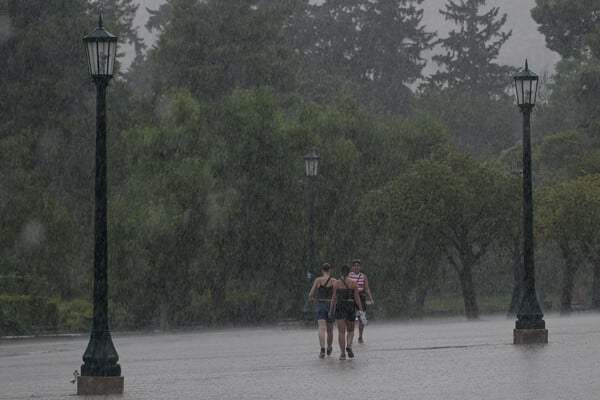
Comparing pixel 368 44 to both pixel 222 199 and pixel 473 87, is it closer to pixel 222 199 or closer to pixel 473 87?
pixel 473 87

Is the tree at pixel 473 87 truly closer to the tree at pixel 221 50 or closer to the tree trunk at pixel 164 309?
the tree at pixel 221 50

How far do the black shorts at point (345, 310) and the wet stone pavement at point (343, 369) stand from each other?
801 mm

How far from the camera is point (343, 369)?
23.2 meters

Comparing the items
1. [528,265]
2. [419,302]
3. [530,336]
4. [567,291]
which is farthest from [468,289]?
[530,336]

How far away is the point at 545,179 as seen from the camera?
2933 inches

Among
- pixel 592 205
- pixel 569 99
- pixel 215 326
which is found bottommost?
pixel 215 326

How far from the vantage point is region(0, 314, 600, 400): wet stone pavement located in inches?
722

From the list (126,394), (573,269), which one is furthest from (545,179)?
(126,394)

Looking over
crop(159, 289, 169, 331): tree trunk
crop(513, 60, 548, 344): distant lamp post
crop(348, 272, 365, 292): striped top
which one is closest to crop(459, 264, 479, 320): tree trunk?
crop(159, 289, 169, 331): tree trunk

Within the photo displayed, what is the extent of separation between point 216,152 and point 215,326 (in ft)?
26.3

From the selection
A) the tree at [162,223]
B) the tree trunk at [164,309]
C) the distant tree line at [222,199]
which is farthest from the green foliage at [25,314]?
the tree trunk at [164,309]

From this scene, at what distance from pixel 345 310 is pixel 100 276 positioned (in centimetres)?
737

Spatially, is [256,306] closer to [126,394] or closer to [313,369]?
[313,369]

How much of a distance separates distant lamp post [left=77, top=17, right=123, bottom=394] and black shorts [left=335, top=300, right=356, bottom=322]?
7.13m
